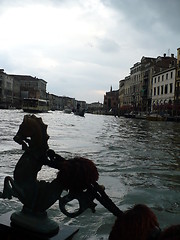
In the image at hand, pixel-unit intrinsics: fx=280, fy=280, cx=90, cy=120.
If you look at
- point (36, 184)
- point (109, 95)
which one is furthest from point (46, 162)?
point (109, 95)

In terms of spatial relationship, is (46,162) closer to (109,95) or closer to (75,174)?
(75,174)

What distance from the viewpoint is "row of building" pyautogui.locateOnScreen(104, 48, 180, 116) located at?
55.4m

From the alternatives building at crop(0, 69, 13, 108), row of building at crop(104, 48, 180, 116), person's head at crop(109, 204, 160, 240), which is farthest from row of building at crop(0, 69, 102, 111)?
person's head at crop(109, 204, 160, 240)

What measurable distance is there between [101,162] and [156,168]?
1105mm

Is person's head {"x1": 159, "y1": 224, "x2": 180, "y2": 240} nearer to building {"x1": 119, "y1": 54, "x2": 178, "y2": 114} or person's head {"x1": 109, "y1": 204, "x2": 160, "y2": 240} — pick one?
person's head {"x1": 109, "y1": 204, "x2": 160, "y2": 240}

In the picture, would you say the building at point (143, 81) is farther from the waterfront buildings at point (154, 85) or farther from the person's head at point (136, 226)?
the person's head at point (136, 226)

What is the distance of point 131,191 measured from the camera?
382cm

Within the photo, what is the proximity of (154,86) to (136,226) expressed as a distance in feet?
230

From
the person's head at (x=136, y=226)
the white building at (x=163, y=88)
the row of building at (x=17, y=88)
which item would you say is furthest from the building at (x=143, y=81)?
the person's head at (x=136, y=226)

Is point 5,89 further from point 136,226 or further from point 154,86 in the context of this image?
point 136,226

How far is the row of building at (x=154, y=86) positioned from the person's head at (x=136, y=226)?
50745mm

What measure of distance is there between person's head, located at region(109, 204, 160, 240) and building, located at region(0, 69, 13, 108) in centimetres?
9733

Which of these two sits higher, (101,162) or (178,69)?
(178,69)

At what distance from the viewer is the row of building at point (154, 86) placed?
182 feet
